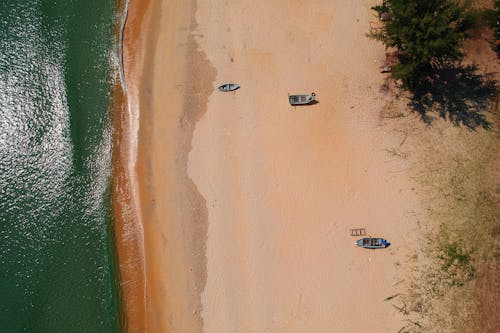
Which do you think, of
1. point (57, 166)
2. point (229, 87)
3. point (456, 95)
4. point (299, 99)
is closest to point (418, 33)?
point (456, 95)

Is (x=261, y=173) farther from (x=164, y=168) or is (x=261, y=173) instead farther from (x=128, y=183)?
(x=128, y=183)

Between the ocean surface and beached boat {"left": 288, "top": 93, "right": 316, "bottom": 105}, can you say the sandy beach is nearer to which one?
beached boat {"left": 288, "top": 93, "right": 316, "bottom": 105}

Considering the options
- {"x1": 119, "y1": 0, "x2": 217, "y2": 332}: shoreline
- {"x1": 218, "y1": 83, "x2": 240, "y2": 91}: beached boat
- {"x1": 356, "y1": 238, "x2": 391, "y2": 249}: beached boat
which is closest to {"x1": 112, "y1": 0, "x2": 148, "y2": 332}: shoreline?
{"x1": 119, "y1": 0, "x2": 217, "y2": 332}: shoreline

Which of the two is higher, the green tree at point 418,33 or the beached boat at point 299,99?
the green tree at point 418,33

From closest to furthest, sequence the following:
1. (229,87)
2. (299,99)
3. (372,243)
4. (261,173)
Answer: (372,243) → (261,173) → (299,99) → (229,87)

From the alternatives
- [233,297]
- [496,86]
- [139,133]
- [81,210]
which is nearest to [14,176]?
[81,210]

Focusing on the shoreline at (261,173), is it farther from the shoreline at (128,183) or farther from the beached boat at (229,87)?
the beached boat at (229,87)

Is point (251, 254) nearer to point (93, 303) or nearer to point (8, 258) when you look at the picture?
point (93, 303)

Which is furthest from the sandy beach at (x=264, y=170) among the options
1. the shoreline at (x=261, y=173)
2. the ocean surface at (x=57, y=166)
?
the ocean surface at (x=57, y=166)
